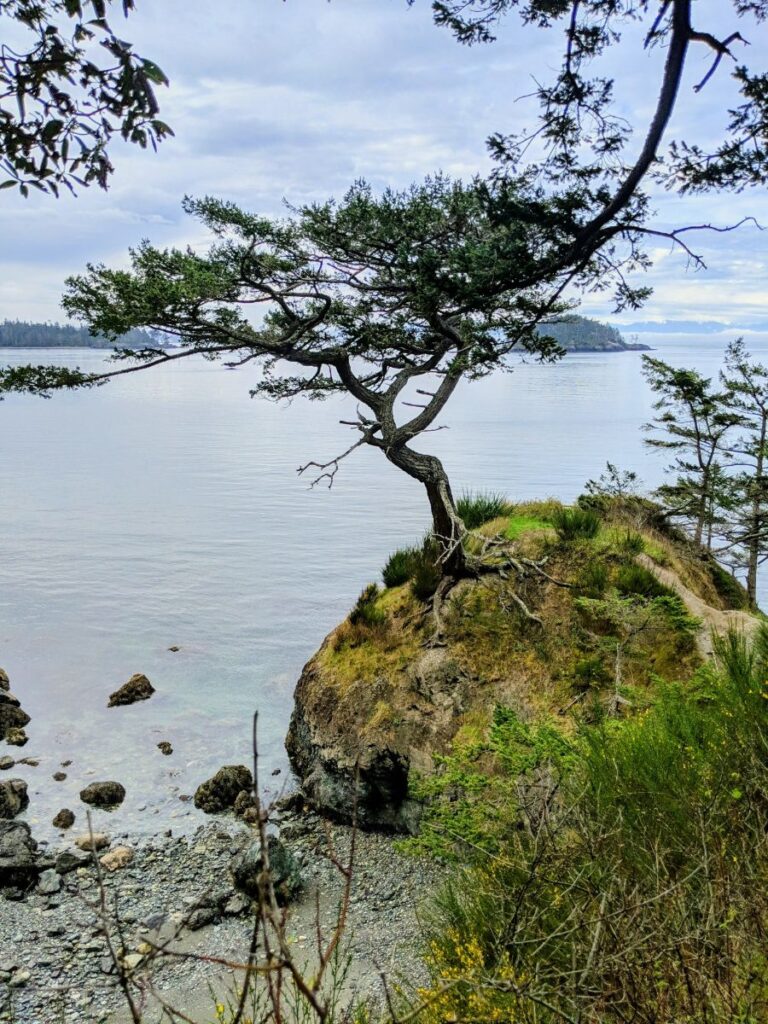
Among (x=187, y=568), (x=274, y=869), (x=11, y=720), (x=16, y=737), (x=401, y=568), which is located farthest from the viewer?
(x=187, y=568)

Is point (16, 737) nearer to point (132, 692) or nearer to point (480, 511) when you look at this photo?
point (132, 692)

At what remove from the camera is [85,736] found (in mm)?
11312

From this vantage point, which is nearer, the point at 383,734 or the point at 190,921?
the point at 190,921

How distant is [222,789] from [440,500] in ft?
15.6

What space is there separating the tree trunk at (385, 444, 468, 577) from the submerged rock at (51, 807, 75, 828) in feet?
18.4

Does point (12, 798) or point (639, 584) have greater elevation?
point (639, 584)

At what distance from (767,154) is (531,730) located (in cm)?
489

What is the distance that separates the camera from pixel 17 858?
7.80 meters

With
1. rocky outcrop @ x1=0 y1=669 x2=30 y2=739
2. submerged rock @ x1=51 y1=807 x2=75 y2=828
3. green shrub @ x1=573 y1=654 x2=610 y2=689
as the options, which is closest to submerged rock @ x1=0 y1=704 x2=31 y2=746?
rocky outcrop @ x1=0 y1=669 x2=30 y2=739

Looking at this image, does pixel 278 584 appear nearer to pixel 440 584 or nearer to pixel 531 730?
pixel 440 584

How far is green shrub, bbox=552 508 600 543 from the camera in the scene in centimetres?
998

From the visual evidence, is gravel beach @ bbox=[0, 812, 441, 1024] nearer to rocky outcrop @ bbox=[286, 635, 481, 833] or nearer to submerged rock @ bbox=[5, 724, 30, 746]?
rocky outcrop @ bbox=[286, 635, 481, 833]

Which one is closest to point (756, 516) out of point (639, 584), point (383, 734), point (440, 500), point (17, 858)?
point (639, 584)

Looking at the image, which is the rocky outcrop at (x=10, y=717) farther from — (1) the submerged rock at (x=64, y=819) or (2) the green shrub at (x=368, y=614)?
(2) the green shrub at (x=368, y=614)
